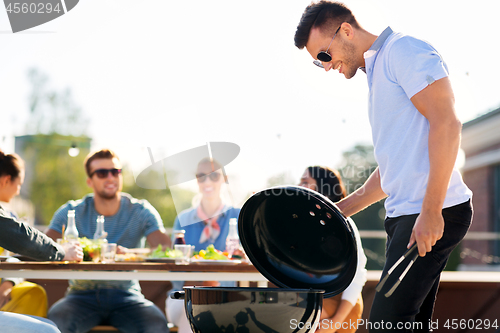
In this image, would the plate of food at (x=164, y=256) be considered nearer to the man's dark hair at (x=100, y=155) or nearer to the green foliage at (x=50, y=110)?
the man's dark hair at (x=100, y=155)

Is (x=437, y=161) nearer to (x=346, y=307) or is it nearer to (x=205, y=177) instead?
(x=346, y=307)

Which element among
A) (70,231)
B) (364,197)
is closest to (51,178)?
(70,231)

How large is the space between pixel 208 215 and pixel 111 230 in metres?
0.81

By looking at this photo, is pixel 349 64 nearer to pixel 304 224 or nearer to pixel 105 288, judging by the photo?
pixel 304 224

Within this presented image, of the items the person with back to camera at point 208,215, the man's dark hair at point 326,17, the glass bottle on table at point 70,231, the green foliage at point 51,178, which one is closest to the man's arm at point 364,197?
the man's dark hair at point 326,17

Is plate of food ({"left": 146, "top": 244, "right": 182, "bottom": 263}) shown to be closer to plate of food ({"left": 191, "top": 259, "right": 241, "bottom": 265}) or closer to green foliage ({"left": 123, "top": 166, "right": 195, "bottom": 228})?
plate of food ({"left": 191, "top": 259, "right": 241, "bottom": 265})

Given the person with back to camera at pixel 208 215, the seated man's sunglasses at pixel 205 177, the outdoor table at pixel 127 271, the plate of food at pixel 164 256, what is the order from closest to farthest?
the outdoor table at pixel 127 271 < the plate of food at pixel 164 256 < the person with back to camera at pixel 208 215 < the seated man's sunglasses at pixel 205 177

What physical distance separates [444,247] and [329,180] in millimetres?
1546

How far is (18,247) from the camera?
2.01 metres

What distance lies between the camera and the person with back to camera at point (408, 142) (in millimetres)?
1293

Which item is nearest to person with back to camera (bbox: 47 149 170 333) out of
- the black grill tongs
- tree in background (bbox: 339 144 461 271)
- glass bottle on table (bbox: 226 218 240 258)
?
glass bottle on table (bbox: 226 218 240 258)

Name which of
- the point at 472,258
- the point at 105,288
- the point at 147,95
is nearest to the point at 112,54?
the point at 147,95

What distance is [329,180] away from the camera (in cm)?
287

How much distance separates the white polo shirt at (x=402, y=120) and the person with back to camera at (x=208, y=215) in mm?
2272
